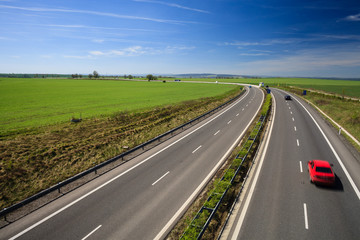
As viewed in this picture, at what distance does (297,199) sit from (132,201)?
34.3ft

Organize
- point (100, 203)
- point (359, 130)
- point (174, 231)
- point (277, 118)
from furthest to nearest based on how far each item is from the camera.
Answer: point (277, 118)
point (359, 130)
point (100, 203)
point (174, 231)

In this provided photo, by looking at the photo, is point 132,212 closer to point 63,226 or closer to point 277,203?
point 63,226

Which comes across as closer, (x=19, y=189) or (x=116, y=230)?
(x=116, y=230)

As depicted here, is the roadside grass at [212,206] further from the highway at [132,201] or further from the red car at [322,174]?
the red car at [322,174]

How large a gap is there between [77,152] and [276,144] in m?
21.8

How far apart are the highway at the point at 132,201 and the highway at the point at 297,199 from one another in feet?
11.7

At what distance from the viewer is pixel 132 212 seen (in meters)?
11.0

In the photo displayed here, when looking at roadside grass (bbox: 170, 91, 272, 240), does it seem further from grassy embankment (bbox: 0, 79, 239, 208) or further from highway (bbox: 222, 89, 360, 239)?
grassy embankment (bbox: 0, 79, 239, 208)

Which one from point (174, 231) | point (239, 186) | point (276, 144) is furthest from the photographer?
point (276, 144)

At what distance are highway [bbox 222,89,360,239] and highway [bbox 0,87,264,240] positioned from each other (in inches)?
140

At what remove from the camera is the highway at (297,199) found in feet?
30.8

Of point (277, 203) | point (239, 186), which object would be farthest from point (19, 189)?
point (277, 203)

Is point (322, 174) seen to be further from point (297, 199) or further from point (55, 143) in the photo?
point (55, 143)

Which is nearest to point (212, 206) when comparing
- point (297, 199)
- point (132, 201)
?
point (132, 201)
